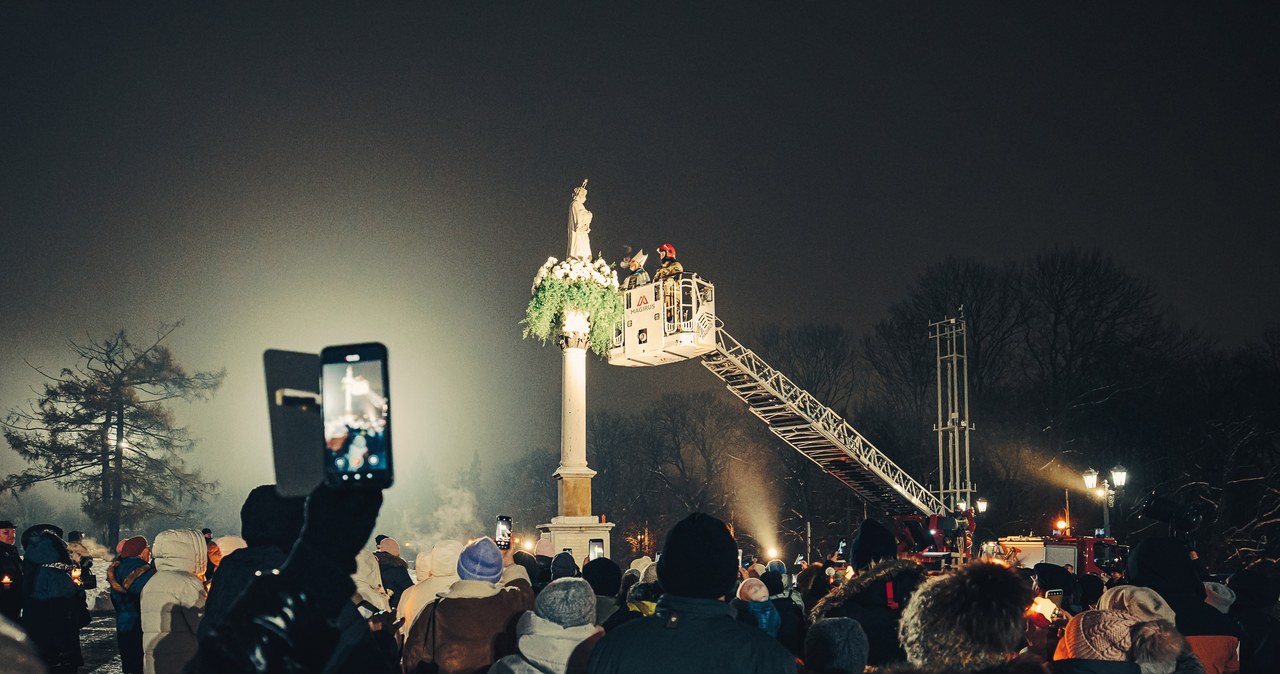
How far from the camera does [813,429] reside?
1148 inches

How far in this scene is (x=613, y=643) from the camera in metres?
3.77

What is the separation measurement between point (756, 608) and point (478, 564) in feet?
6.09

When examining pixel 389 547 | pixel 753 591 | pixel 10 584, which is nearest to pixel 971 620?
pixel 753 591

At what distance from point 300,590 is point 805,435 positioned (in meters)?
28.8

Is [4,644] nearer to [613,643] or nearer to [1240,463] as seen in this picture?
[613,643]

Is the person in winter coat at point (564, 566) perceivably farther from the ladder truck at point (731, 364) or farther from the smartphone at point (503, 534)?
the ladder truck at point (731, 364)

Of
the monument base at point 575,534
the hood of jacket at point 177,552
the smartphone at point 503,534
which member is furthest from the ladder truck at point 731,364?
the hood of jacket at point 177,552

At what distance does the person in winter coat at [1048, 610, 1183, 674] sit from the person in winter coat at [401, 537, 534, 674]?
3.18m

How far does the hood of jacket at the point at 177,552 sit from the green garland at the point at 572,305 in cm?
1795

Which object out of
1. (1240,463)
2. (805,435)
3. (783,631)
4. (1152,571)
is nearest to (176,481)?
(805,435)

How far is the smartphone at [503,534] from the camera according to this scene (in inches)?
639

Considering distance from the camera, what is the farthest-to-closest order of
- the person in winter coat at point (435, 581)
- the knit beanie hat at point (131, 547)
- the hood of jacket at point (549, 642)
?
the knit beanie hat at point (131, 547) → the person in winter coat at point (435, 581) → the hood of jacket at point (549, 642)

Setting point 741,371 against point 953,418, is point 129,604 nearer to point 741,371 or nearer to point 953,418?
point 741,371

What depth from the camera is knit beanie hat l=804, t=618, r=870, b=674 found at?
4.77m
